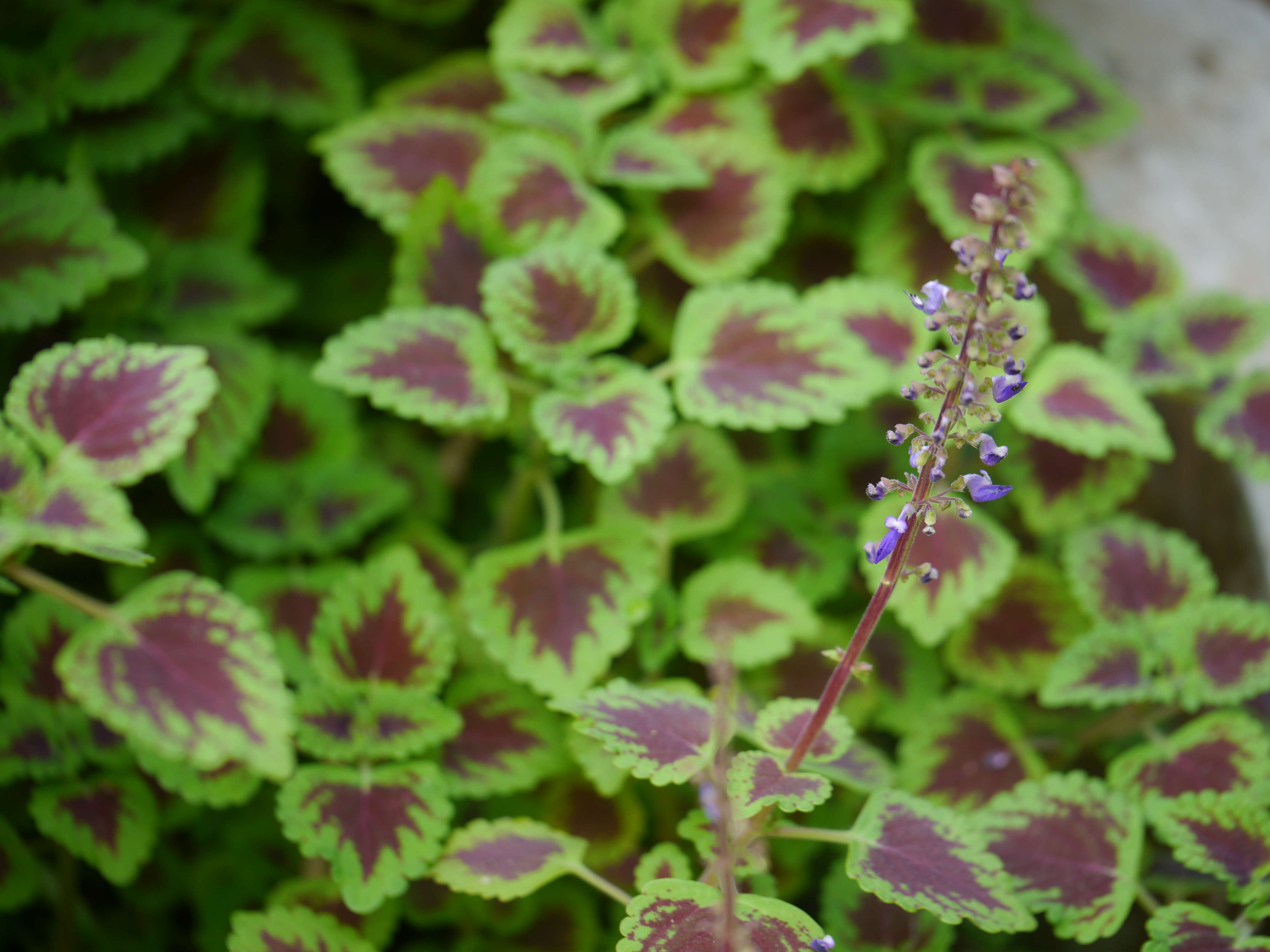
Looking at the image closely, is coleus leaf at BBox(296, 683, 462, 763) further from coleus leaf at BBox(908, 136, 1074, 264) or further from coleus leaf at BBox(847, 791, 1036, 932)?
coleus leaf at BBox(908, 136, 1074, 264)

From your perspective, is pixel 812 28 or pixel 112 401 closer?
pixel 112 401

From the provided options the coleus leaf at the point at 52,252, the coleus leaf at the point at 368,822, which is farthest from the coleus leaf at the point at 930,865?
the coleus leaf at the point at 52,252

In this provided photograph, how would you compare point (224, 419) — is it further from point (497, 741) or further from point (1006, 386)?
point (1006, 386)

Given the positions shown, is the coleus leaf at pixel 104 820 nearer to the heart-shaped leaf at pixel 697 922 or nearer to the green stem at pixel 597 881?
the green stem at pixel 597 881

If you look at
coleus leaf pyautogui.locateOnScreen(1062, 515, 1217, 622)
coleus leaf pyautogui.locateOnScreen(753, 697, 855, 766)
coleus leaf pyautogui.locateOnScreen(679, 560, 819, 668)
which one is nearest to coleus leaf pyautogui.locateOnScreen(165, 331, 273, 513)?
coleus leaf pyautogui.locateOnScreen(679, 560, 819, 668)

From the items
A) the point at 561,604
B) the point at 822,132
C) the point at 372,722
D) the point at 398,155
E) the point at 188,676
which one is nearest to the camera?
the point at 188,676

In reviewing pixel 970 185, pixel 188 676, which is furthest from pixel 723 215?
pixel 188 676

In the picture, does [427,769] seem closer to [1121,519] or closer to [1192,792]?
[1192,792]
